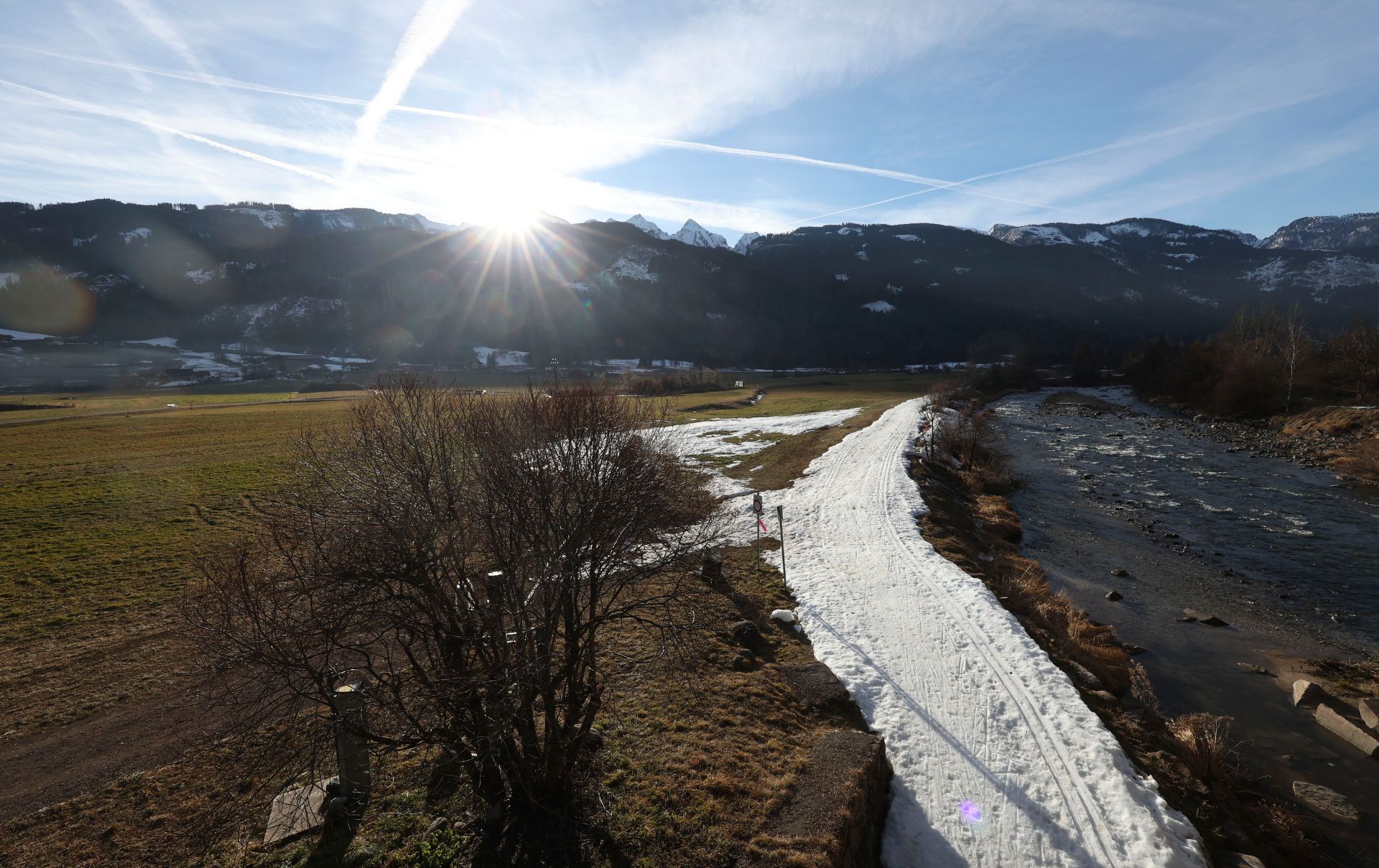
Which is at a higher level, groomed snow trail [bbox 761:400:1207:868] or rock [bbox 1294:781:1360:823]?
groomed snow trail [bbox 761:400:1207:868]

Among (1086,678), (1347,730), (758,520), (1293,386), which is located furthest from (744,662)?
(1293,386)

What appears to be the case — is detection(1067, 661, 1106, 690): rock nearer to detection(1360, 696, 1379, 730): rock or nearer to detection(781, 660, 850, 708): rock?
detection(1360, 696, 1379, 730): rock

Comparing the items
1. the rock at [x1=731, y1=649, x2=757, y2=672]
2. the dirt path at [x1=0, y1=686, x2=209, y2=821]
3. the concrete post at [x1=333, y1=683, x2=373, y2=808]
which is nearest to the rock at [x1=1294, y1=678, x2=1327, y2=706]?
the rock at [x1=731, y1=649, x2=757, y2=672]

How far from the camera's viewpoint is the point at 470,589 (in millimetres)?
7176

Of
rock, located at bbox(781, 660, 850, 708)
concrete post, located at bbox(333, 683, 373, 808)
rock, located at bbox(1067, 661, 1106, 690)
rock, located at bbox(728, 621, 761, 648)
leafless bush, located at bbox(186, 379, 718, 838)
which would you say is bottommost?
rock, located at bbox(1067, 661, 1106, 690)

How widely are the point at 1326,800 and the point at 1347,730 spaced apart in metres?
2.95

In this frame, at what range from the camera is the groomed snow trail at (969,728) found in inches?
344

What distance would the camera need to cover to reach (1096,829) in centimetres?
891

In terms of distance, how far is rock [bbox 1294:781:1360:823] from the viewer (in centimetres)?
1041

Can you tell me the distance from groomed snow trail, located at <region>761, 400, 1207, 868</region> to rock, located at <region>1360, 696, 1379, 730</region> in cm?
692

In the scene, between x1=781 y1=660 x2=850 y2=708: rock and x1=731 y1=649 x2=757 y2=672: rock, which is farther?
x1=731 y1=649 x2=757 y2=672: rock

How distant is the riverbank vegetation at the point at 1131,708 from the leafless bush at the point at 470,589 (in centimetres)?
1049

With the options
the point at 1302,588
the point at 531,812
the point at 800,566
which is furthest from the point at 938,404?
the point at 531,812

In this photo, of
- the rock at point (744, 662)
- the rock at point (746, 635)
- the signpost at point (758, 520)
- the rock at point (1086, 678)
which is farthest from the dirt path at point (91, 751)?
the rock at point (1086, 678)
